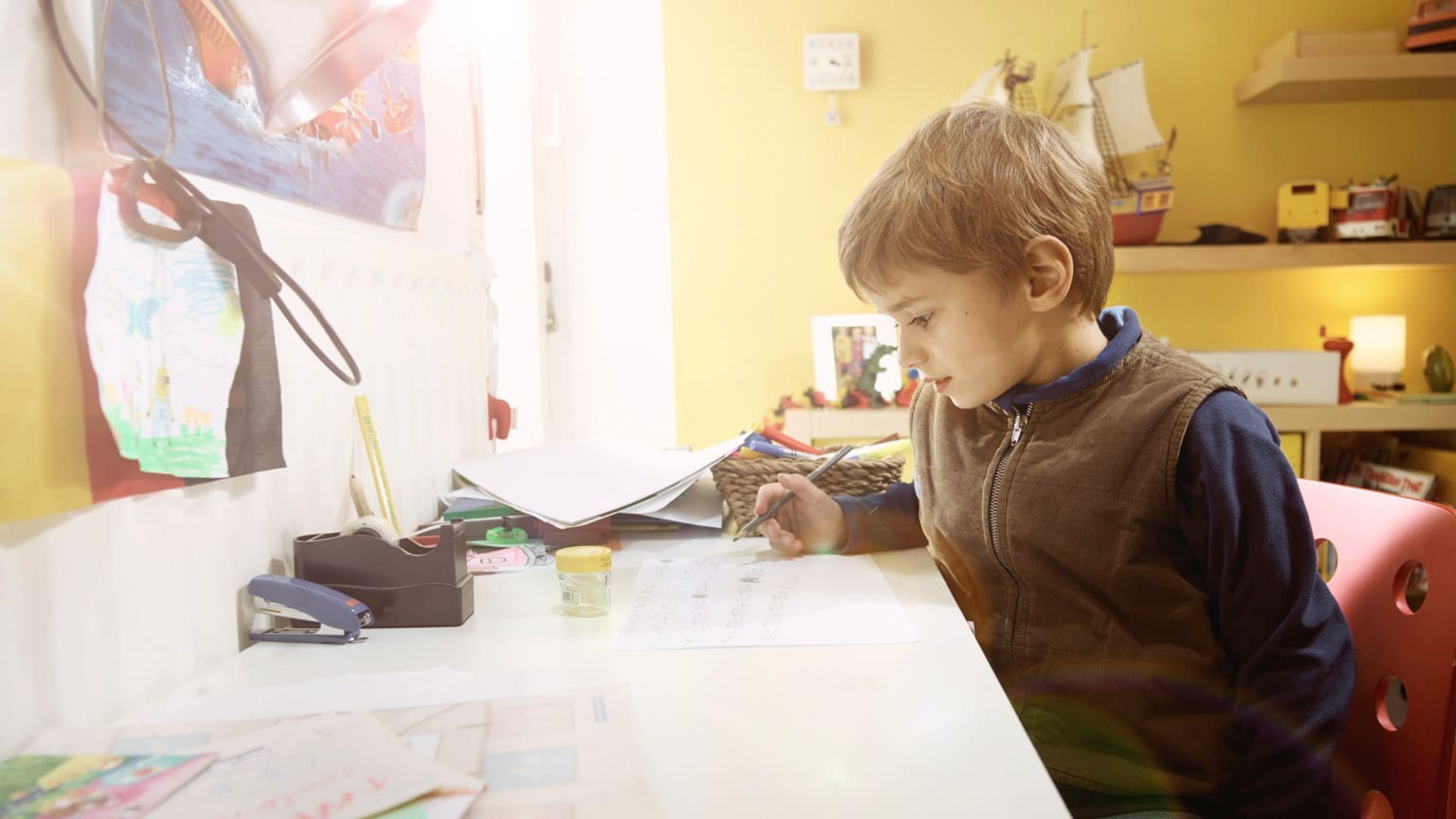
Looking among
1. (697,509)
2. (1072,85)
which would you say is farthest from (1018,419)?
(1072,85)

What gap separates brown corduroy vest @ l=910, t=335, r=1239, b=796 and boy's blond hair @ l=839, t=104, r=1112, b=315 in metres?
0.12

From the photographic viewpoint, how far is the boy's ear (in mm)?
845

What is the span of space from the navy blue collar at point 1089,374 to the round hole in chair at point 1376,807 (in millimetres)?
381

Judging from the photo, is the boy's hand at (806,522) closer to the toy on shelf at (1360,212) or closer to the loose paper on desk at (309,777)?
the loose paper on desk at (309,777)

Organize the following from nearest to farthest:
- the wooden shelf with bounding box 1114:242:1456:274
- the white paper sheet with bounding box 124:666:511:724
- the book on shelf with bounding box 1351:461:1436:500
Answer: the white paper sheet with bounding box 124:666:511:724
the book on shelf with bounding box 1351:461:1436:500
the wooden shelf with bounding box 1114:242:1456:274

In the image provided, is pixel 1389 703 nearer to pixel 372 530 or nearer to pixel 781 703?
pixel 781 703

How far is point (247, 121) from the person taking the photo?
0.76 metres

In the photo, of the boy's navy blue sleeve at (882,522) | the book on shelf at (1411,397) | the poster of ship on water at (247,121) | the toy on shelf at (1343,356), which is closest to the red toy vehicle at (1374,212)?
the toy on shelf at (1343,356)

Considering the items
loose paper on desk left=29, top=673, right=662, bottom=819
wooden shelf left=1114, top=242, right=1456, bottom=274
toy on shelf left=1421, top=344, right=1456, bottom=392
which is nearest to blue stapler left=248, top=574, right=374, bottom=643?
loose paper on desk left=29, top=673, right=662, bottom=819

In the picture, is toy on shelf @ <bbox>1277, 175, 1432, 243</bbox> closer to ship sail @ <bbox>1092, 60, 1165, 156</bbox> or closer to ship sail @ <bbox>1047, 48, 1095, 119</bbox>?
ship sail @ <bbox>1092, 60, 1165, 156</bbox>

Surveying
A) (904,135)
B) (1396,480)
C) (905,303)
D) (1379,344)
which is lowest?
(1396,480)

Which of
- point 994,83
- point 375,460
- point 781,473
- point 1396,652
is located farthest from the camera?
point 994,83

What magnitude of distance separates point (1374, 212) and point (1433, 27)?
0.46 meters

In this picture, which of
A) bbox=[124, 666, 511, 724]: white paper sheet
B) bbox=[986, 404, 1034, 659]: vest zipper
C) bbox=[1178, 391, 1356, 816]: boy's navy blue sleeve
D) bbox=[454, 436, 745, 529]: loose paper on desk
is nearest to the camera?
bbox=[124, 666, 511, 724]: white paper sheet
